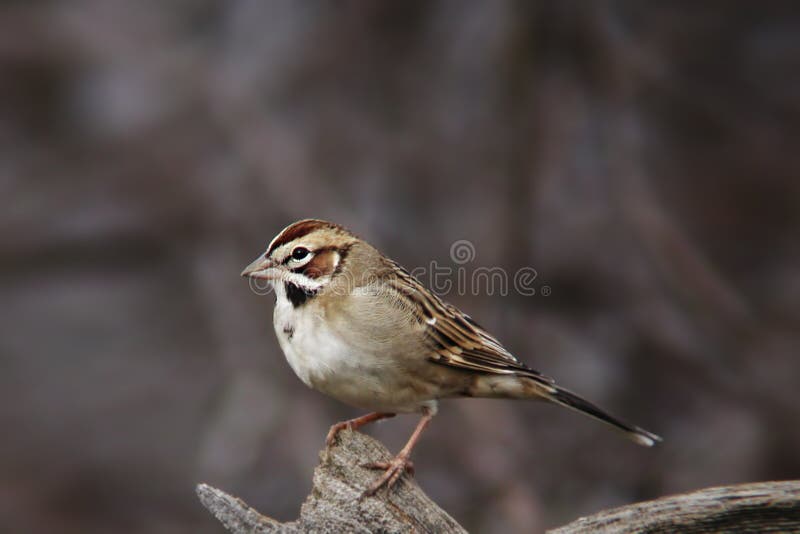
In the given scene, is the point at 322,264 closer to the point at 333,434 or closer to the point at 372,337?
the point at 372,337

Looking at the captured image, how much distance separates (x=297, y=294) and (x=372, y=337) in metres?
0.39

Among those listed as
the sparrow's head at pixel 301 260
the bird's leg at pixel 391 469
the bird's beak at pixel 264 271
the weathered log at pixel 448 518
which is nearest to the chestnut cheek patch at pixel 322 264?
the sparrow's head at pixel 301 260

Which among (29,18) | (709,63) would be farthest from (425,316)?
(29,18)

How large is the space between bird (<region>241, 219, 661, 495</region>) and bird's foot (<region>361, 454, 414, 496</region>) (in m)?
0.20

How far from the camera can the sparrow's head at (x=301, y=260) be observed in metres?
4.49

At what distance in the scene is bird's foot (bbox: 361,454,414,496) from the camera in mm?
3725

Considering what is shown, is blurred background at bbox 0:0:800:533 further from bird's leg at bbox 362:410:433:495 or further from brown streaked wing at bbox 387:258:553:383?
bird's leg at bbox 362:410:433:495

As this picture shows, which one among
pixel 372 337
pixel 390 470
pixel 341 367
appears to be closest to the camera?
pixel 390 470

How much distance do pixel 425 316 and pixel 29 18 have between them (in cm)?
602

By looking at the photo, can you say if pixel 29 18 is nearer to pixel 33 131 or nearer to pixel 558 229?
pixel 33 131

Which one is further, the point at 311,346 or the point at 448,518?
the point at 311,346

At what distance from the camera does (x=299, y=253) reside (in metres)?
4.49

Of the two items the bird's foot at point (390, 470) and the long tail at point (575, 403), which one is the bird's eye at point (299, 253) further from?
the long tail at point (575, 403)

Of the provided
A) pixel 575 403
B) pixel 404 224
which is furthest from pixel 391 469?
pixel 404 224
